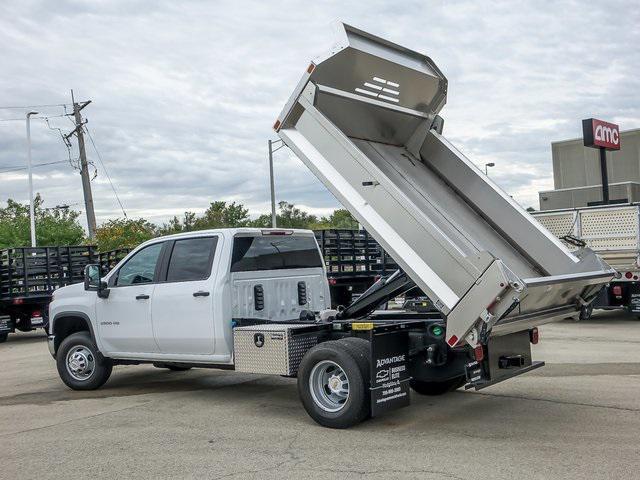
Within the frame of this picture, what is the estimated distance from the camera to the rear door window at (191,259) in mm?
8383

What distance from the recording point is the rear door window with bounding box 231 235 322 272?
330 inches

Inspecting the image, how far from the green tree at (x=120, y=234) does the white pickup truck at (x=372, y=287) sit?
30.1 m

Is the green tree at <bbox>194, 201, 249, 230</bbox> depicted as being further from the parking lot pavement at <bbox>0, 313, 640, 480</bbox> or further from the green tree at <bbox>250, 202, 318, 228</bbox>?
the parking lot pavement at <bbox>0, 313, 640, 480</bbox>

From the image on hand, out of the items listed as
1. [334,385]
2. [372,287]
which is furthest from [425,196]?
[334,385]

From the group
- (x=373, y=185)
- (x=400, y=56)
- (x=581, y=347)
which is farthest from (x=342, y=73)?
(x=581, y=347)

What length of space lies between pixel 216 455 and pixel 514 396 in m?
3.66

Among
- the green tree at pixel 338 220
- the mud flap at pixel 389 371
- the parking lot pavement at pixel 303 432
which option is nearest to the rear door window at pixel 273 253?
the parking lot pavement at pixel 303 432

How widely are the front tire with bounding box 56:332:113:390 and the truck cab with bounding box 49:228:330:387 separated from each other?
0.04 feet

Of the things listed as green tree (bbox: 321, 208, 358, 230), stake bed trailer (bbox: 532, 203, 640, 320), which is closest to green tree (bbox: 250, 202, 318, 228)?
green tree (bbox: 321, 208, 358, 230)

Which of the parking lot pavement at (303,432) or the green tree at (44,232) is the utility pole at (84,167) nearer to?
the green tree at (44,232)

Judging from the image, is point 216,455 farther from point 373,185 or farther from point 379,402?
point 373,185

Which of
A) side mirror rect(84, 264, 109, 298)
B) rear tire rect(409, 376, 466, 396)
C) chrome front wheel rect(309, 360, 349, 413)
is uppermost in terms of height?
side mirror rect(84, 264, 109, 298)

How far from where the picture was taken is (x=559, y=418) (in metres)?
7.12

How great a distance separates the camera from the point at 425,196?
7.84 meters
